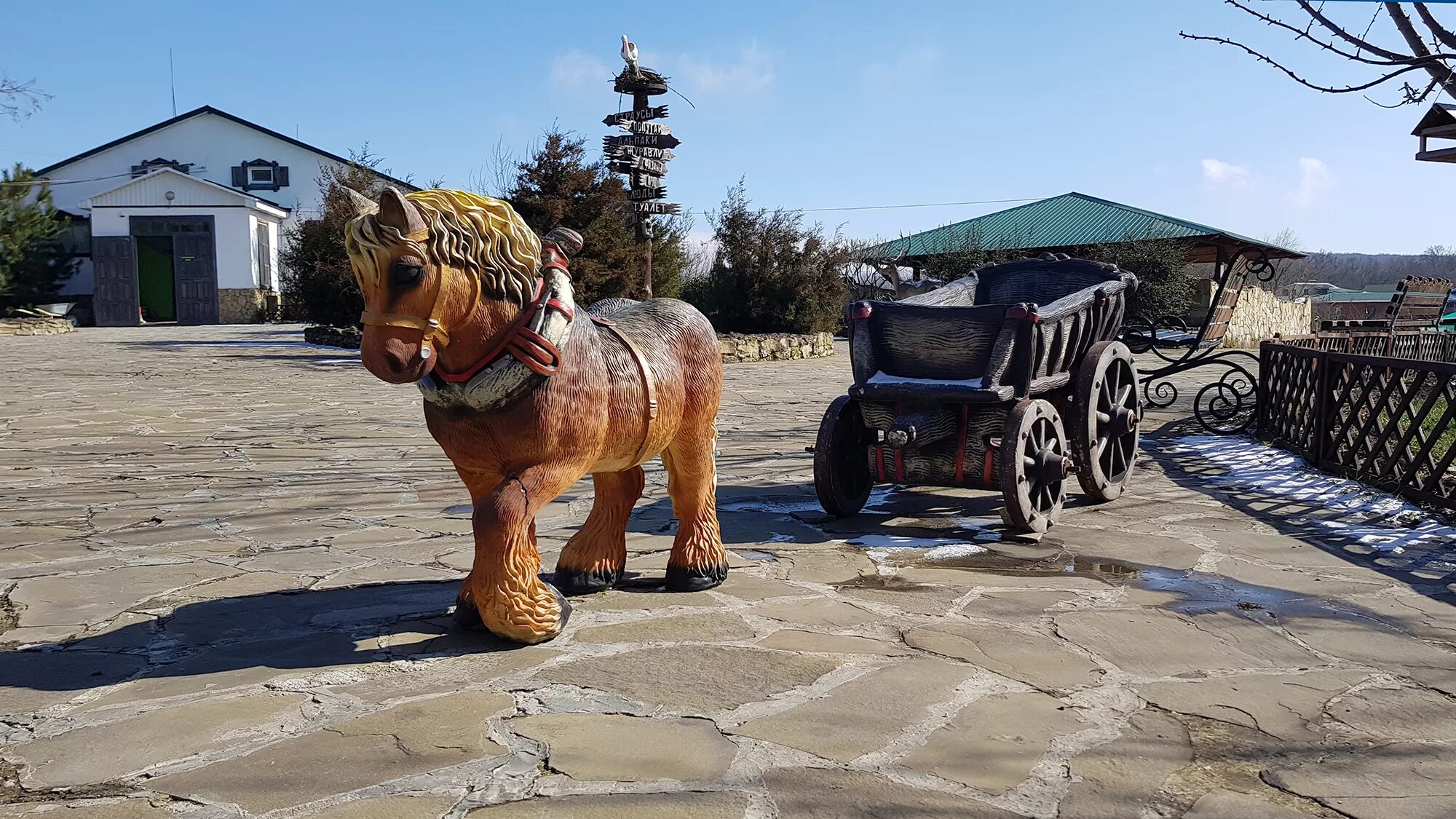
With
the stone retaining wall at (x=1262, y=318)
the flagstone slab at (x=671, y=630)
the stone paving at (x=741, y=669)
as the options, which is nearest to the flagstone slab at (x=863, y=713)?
the stone paving at (x=741, y=669)

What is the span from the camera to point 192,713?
3.11 meters

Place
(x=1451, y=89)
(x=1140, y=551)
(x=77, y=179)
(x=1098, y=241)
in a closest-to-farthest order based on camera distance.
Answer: (x=1451, y=89) → (x=1140, y=551) → (x=1098, y=241) → (x=77, y=179)

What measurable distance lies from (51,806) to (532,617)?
148cm

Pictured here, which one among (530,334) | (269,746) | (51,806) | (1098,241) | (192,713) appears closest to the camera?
(51,806)

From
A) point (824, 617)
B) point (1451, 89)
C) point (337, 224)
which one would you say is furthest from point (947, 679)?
point (337, 224)

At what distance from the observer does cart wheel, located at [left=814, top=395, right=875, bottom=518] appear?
5.89 metres

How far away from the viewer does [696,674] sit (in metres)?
3.49

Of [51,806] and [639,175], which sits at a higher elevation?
[639,175]

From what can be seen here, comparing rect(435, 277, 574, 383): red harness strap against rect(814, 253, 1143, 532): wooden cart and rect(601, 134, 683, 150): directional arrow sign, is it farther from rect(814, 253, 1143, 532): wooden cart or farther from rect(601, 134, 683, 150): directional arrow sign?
rect(601, 134, 683, 150): directional arrow sign

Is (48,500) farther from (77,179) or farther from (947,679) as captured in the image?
(77,179)

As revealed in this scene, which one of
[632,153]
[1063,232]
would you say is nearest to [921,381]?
[632,153]

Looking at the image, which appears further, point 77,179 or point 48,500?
point 77,179

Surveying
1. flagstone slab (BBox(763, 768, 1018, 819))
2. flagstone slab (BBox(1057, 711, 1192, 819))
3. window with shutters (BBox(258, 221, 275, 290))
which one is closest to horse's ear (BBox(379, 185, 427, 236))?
flagstone slab (BBox(763, 768, 1018, 819))

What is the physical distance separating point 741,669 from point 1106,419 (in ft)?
13.5
